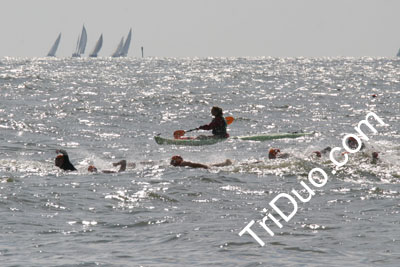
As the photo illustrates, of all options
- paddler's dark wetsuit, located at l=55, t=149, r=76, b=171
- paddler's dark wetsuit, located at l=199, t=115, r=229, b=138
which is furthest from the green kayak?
paddler's dark wetsuit, located at l=55, t=149, r=76, b=171

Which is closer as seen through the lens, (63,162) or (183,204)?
(183,204)

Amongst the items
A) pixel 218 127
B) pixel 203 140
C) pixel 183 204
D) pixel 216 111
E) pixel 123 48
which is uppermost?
pixel 123 48

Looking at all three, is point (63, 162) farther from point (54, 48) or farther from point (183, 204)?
point (54, 48)

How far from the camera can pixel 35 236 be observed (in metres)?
9.76

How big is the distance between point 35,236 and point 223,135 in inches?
502

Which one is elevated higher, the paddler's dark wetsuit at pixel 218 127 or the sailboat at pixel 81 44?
the sailboat at pixel 81 44

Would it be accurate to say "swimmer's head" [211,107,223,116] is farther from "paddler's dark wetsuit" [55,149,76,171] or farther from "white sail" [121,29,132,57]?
"white sail" [121,29,132,57]

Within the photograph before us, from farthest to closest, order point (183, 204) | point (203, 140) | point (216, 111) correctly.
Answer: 1. point (203, 140)
2. point (216, 111)
3. point (183, 204)

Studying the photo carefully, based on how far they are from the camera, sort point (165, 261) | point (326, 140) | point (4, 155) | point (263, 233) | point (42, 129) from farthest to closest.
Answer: point (42, 129) → point (326, 140) → point (4, 155) → point (263, 233) → point (165, 261)

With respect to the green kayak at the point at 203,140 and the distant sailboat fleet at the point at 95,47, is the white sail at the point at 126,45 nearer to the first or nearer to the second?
the distant sailboat fleet at the point at 95,47

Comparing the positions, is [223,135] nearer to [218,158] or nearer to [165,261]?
[218,158]

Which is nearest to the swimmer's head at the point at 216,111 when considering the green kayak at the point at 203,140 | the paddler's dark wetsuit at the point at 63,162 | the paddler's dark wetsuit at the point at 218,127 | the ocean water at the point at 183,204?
the paddler's dark wetsuit at the point at 218,127

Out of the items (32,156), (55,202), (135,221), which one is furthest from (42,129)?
(135,221)

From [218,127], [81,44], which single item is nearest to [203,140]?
[218,127]
